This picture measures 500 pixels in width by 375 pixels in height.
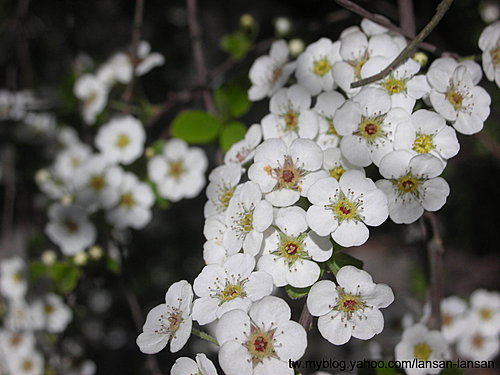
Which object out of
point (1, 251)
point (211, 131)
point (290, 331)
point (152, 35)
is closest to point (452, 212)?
point (211, 131)

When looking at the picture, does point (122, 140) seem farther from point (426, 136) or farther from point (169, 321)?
point (426, 136)

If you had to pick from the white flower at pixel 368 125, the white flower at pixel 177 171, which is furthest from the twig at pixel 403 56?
the white flower at pixel 177 171

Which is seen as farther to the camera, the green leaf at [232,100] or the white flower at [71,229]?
the white flower at [71,229]

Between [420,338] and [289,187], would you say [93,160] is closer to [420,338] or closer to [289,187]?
[289,187]

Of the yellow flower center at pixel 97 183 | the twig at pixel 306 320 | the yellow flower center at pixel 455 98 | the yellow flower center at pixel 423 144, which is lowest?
the twig at pixel 306 320

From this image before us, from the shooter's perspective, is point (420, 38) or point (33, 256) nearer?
point (420, 38)

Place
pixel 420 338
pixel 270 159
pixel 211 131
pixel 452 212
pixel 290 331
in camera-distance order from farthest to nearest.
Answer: pixel 452 212 → pixel 211 131 → pixel 420 338 → pixel 270 159 → pixel 290 331

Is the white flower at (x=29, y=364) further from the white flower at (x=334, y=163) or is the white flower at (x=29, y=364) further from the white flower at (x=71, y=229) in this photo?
the white flower at (x=334, y=163)
